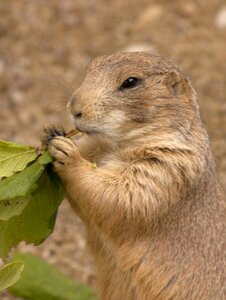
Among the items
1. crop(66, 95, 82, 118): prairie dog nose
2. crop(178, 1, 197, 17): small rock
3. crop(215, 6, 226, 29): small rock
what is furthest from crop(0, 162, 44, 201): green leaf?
crop(178, 1, 197, 17): small rock

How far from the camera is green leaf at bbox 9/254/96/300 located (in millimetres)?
5352

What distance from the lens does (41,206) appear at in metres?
4.21

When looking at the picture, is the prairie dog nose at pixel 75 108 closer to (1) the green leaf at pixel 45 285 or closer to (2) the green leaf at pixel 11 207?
(2) the green leaf at pixel 11 207

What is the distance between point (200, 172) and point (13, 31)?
3733 mm

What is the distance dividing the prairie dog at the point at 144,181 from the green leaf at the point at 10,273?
466 mm

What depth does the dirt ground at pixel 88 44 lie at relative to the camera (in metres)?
6.90

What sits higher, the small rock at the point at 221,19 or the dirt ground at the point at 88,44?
the small rock at the point at 221,19

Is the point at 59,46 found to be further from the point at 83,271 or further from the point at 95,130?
the point at 95,130

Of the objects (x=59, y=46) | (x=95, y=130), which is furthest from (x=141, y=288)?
(x=59, y=46)

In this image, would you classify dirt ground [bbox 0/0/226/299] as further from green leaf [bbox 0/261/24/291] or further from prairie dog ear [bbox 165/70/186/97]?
green leaf [bbox 0/261/24/291]

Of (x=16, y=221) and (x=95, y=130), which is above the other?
(x=95, y=130)

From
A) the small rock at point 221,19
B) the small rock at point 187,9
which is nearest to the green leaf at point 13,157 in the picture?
the small rock at point 221,19

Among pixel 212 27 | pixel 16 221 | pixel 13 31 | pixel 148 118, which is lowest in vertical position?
pixel 16 221

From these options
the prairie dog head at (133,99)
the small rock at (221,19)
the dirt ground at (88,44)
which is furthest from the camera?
the small rock at (221,19)
